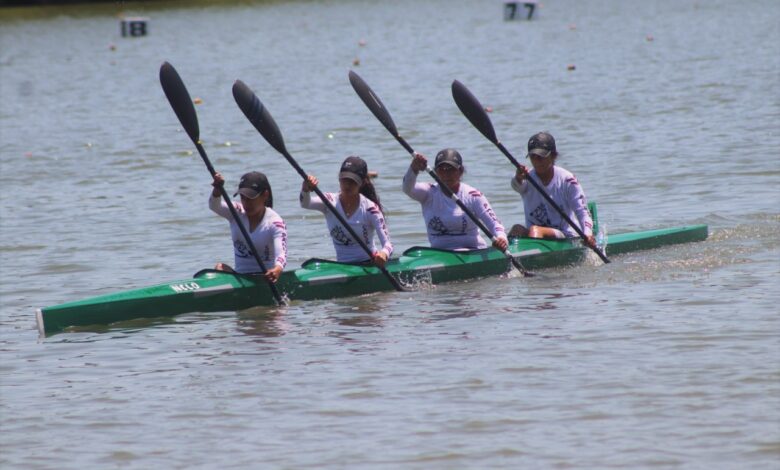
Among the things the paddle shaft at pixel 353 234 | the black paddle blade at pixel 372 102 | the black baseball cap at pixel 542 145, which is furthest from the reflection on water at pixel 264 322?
the black baseball cap at pixel 542 145

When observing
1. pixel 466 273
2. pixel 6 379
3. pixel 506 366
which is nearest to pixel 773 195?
pixel 466 273

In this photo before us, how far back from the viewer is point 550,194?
46.9ft

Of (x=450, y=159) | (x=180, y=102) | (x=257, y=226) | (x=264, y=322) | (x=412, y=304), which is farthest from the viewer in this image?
(x=450, y=159)

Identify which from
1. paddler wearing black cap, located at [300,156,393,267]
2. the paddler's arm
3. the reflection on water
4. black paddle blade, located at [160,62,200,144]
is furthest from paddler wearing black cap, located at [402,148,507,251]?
black paddle blade, located at [160,62,200,144]

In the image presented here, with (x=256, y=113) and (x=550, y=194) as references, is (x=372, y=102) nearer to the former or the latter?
(x=256, y=113)

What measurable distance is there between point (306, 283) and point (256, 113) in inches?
76.7

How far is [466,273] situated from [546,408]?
452 cm

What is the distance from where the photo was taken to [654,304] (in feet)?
38.7

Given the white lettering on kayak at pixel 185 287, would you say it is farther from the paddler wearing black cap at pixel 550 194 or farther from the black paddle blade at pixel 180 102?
the paddler wearing black cap at pixel 550 194

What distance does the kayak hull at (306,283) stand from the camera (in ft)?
38.6

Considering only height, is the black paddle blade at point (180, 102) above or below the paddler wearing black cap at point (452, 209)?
above

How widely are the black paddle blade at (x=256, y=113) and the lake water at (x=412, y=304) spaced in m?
1.94

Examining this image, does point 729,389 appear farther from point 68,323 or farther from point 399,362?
point 68,323

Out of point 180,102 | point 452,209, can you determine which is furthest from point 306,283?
point 180,102
